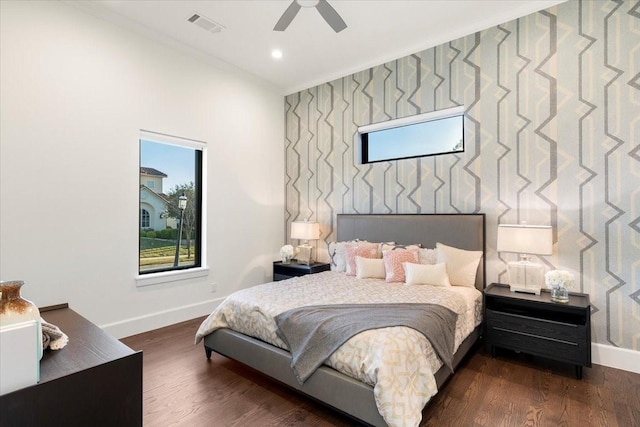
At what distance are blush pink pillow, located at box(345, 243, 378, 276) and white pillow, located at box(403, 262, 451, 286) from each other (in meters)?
0.61

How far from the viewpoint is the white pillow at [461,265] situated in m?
3.26

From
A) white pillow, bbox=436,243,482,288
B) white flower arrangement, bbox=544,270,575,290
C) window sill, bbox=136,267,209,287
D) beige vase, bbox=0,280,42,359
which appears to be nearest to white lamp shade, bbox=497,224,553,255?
white flower arrangement, bbox=544,270,575,290

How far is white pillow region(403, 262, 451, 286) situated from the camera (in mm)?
3166

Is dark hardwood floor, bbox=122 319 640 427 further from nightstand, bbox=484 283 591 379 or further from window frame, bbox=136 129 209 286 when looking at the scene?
window frame, bbox=136 129 209 286

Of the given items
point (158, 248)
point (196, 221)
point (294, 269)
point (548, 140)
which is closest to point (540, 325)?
point (548, 140)

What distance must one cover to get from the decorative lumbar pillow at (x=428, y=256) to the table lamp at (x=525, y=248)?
65 centimetres

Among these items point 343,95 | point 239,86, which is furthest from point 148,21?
point 343,95

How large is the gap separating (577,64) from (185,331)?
4.74 meters

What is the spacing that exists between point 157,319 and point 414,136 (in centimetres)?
375

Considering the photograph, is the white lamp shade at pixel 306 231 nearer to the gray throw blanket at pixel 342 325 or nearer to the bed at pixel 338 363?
the bed at pixel 338 363

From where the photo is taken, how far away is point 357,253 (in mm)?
3838

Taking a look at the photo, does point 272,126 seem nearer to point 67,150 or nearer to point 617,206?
point 67,150

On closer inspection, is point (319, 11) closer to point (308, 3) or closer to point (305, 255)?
point (308, 3)

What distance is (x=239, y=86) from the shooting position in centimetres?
466
